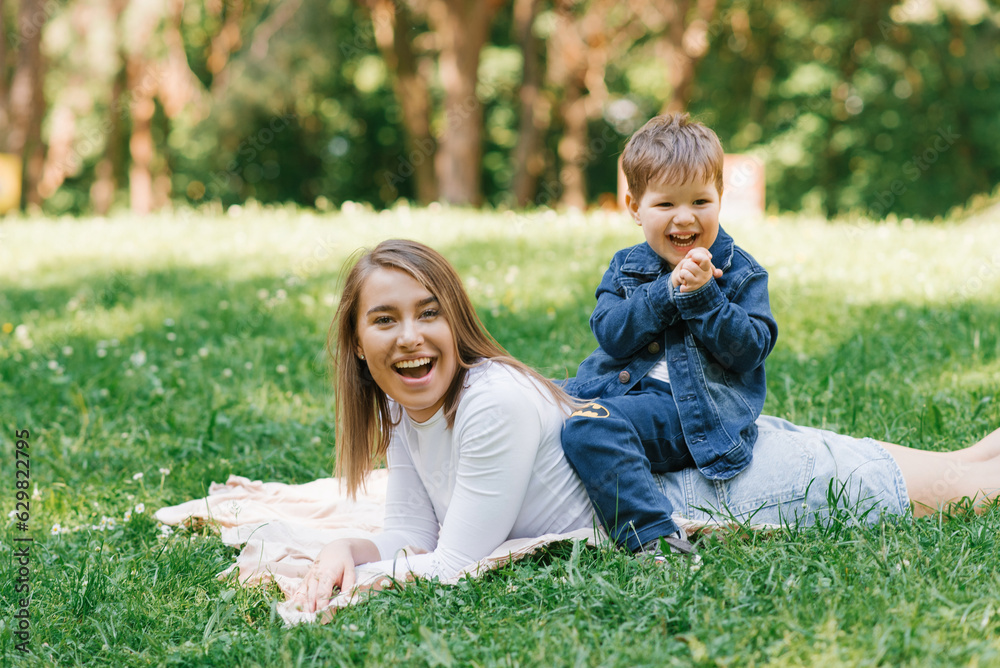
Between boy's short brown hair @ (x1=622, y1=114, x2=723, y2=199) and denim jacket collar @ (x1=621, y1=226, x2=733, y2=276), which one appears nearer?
boy's short brown hair @ (x1=622, y1=114, x2=723, y2=199)

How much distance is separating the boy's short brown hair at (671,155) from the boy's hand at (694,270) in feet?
0.92

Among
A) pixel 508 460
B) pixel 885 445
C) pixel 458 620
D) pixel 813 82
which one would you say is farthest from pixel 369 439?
pixel 813 82

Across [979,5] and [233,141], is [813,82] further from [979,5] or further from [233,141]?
[233,141]

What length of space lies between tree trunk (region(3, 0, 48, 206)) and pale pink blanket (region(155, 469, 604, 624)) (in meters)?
13.1

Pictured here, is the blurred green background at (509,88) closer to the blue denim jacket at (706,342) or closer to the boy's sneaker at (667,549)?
the blue denim jacket at (706,342)

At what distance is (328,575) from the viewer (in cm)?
279

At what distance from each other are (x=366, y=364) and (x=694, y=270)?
1.14 metres

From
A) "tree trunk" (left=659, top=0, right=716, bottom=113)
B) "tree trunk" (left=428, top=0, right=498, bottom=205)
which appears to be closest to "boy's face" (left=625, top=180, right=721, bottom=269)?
"tree trunk" (left=428, top=0, right=498, bottom=205)

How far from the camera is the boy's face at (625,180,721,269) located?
9.53ft

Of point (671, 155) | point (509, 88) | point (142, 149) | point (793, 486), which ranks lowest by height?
point (793, 486)

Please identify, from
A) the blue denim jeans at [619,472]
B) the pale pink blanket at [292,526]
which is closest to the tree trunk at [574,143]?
the pale pink blanket at [292,526]

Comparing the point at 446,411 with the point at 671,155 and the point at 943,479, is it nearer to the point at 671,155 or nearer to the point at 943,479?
the point at 671,155

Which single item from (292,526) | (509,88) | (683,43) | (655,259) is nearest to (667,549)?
(655,259)

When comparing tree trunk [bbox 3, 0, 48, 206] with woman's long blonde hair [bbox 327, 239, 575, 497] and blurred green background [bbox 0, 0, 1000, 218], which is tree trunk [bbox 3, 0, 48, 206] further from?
woman's long blonde hair [bbox 327, 239, 575, 497]
